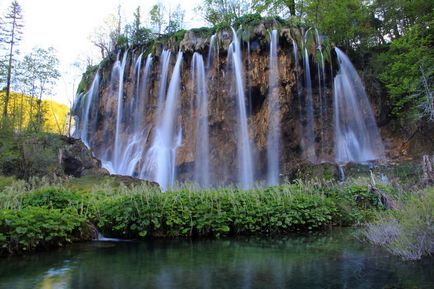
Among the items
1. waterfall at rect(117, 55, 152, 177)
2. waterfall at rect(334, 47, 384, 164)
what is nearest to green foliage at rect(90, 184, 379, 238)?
waterfall at rect(334, 47, 384, 164)

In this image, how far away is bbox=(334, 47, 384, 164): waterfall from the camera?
78.7 ft

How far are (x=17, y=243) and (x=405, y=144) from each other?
22501mm

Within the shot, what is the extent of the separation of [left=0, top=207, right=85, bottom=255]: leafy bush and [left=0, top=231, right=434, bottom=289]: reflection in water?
1.20 ft

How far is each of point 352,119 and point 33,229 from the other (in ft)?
69.2

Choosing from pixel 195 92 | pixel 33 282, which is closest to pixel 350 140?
pixel 195 92

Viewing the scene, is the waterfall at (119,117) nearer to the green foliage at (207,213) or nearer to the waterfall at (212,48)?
the waterfall at (212,48)

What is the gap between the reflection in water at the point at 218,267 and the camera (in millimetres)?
5258

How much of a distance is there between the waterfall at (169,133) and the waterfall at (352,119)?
10.0m

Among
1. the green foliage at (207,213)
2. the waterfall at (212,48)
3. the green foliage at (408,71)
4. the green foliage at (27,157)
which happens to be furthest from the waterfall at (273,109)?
the green foliage at (207,213)

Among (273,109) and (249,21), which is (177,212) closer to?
(273,109)

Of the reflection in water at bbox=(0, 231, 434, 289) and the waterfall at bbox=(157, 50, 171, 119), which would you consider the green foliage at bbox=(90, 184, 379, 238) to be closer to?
the reflection in water at bbox=(0, 231, 434, 289)

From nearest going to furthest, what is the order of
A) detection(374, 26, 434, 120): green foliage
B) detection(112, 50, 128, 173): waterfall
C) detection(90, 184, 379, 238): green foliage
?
detection(90, 184, 379, 238): green foliage
detection(374, 26, 434, 120): green foliage
detection(112, 50, 128, 173): waterfall

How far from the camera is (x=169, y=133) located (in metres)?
25.2

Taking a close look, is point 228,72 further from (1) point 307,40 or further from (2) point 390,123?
(2) point 390,123
